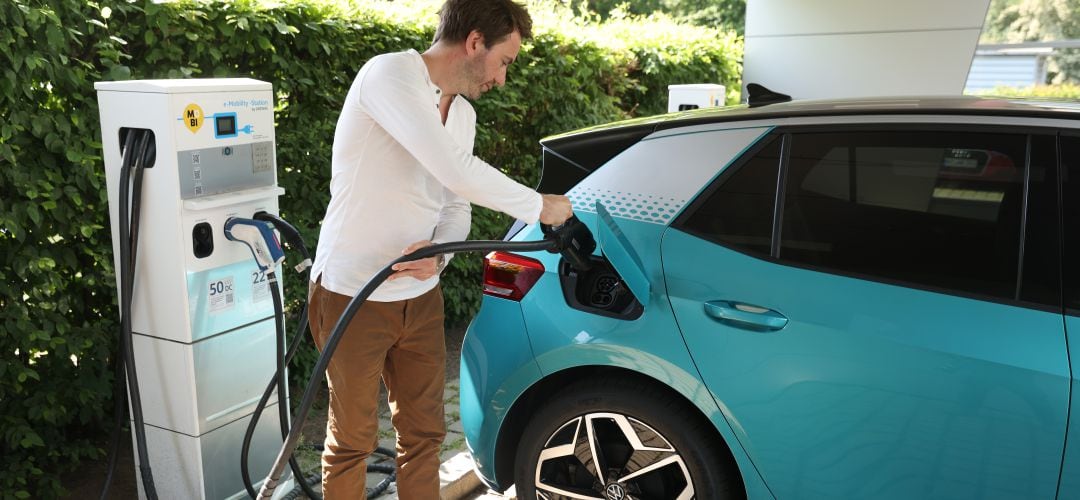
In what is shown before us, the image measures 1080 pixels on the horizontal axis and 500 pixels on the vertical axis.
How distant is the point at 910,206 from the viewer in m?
2.51

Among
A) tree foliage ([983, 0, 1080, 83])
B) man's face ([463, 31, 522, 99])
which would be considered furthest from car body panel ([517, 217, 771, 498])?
tree foliage ([983, 0, 1080, 83])

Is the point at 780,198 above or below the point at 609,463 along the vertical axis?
above

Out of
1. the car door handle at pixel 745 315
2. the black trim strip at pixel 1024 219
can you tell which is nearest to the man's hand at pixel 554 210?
the car door handle at pixel 745 315

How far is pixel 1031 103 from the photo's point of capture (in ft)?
8.30

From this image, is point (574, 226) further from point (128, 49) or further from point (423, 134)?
point (128, 49)

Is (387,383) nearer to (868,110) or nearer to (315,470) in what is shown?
(315,470)

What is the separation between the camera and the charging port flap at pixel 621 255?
2.71 metres

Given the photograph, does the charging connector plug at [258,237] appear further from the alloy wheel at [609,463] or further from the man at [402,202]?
the alloy wheel at [609,463]

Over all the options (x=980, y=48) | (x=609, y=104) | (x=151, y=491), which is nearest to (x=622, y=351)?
(x=151, y=491)

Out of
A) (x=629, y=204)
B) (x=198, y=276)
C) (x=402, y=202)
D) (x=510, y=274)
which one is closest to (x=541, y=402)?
(x=510, y=274)

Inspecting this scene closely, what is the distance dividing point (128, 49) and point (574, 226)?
2.31m

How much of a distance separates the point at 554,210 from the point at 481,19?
566mm

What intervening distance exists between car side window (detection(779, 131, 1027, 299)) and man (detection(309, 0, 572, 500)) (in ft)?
2.38

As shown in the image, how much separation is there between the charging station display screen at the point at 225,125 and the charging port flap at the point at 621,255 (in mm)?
1292
